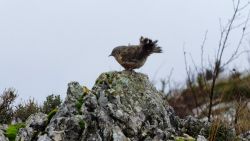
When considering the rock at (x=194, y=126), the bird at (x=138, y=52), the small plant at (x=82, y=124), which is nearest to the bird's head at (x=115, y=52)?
the bird at (x=138, y=52)

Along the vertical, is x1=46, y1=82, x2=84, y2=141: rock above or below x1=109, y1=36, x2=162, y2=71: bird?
below

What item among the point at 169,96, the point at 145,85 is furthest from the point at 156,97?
the point at 169,96

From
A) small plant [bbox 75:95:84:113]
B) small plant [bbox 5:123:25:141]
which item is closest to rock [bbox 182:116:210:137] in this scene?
small plant [bbox 75:95:84:113]

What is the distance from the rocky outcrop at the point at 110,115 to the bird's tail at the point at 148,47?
1.42 feet

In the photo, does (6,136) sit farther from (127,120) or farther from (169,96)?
(169,96)

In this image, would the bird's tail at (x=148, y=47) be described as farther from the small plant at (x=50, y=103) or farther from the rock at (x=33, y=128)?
the small plant at (x=50, y=103)

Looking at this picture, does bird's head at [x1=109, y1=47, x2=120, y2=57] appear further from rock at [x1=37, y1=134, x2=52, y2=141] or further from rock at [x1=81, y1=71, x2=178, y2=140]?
rock at [x1=37, y1=134, x2=52, y2=141]

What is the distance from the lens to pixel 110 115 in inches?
313

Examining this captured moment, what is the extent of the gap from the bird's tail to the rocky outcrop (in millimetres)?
432

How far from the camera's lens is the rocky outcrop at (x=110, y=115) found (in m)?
7.77

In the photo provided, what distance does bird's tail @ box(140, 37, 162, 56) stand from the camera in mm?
8297

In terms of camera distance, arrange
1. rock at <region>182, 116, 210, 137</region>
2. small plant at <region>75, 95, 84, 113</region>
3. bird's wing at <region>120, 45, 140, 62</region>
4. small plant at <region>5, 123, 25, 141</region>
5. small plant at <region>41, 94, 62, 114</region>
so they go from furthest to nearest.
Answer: small plant at <region>41, 94, 62, 114</region>, rock at <region>182, 116, 210, 137</region>, small plant at <region>5, 123, 25, 141</region>, bird's wing at <region>120, 45, 140, 62</region>, small plant at <region>75, 95, 84, 113</region>

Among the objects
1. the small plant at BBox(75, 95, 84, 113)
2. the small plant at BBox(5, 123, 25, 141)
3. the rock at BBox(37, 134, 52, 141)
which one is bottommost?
the rock at BBox(37, 134, 52, 141)

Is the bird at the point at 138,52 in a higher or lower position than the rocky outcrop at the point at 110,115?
higher
